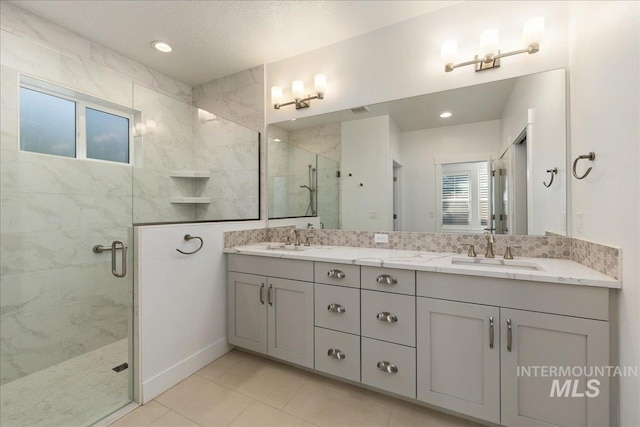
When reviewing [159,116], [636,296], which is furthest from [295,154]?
[636,296]

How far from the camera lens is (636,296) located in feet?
3.23

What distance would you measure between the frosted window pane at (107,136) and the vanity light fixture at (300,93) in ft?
4.22

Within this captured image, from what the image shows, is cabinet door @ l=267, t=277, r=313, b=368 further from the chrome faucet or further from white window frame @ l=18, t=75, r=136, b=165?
white window frame @ l=18, t=75, r=136, b=165

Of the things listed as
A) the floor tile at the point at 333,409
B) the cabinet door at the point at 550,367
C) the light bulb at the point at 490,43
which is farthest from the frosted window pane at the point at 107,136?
the cabinet door at the point at 550,367

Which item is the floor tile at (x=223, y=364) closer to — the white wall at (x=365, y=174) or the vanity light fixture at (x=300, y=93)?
the white wall at (x=365, y=174)

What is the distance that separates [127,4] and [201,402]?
2.68 meters

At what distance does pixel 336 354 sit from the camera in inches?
66.4

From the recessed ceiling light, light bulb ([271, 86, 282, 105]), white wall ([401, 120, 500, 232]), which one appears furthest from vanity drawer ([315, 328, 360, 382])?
the recessed ceiling light

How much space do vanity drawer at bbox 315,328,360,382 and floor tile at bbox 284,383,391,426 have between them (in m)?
0.13

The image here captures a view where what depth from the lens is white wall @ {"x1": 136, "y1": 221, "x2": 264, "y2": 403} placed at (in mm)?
1652

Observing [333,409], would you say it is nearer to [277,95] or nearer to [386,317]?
[386,317]

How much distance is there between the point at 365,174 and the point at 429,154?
50 centimetres

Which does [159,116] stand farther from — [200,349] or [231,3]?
[200,349]

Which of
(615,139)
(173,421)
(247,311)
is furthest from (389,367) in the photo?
(615,139)
